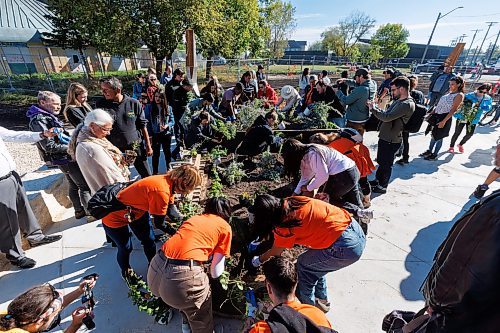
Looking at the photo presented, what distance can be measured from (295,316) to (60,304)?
1346mm

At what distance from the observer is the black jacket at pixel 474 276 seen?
93 centimetres

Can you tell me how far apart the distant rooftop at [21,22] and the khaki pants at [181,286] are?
2925 cm

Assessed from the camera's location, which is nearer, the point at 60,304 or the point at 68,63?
→ the point at 60,304

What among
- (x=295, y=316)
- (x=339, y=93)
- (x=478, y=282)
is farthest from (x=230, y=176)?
(x=339, y=93)

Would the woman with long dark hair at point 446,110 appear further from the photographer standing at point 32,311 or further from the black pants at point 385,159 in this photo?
the photographer standing at point 32,311

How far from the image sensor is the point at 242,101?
A: 7.15 meters

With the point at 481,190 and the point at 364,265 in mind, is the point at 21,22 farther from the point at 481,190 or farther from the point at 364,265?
the point at 481,190


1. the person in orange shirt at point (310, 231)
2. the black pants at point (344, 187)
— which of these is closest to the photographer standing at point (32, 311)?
the person in orange shirt at point (310, 231)

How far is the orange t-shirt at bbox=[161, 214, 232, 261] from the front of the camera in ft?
5.82

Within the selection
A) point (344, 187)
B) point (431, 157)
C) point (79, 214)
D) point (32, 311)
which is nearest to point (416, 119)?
point (431, 157)

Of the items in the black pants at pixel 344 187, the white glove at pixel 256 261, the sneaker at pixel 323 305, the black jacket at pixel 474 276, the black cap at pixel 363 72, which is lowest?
the sneaker at pixel 323 305

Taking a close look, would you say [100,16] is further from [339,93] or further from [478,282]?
[478,282]

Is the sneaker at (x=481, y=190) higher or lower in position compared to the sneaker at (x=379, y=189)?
higher

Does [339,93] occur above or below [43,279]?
above
